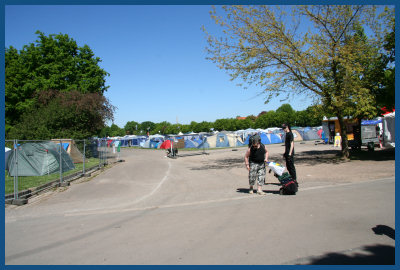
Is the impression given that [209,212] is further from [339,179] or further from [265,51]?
[265,51]

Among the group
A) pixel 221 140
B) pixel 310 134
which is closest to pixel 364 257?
pixel 221 140

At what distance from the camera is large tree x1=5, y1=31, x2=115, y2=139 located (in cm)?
2625

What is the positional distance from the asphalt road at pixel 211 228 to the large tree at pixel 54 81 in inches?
732

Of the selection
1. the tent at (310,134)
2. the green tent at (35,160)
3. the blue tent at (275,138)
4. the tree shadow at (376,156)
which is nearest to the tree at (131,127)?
the blue tent at (275,138)

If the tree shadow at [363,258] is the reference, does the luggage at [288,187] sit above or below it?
above

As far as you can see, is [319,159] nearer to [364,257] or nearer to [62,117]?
[364,257]

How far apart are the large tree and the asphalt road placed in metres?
18.6

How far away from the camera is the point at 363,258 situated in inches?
150

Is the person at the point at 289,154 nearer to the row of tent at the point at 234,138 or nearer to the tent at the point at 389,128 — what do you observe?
the tent at the point at 389,128

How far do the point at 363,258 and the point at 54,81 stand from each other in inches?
1181

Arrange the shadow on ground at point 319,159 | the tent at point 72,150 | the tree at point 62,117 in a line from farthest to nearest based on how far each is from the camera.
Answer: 1. the tree at point 62,117
2. the tent at point 72,150
3. the shadow on ground at point 319,159

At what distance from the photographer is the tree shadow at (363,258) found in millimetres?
3705

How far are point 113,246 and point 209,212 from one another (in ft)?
8.07

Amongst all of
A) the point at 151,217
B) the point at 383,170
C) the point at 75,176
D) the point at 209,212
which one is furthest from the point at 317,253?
the point at 75,176
